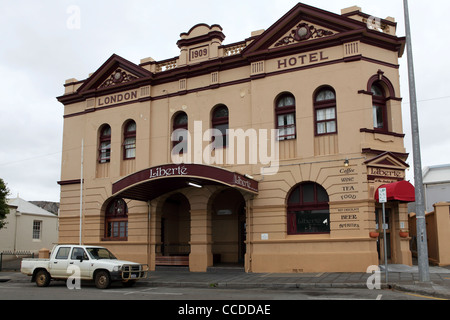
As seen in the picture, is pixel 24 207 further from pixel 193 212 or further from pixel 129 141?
pixel 193 212

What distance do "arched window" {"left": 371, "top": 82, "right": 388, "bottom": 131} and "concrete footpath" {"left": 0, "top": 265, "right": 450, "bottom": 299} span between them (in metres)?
5.93

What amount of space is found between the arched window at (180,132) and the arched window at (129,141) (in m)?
2.64

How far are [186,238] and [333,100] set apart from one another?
1105 centimetres

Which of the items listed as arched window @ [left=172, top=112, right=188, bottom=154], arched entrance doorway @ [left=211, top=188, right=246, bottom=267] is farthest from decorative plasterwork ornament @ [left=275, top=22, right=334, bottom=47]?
arched entrance doorway @ [left=211, top=188, right=246, bottom=267]

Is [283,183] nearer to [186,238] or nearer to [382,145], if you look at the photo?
[382,145]

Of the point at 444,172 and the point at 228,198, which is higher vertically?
the point at 444,172

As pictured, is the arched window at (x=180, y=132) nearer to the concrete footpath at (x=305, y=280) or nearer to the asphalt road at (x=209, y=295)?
the concrete footpath at (x=305, y=280)

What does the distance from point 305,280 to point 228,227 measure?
8.22 m

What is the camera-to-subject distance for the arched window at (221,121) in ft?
73.7

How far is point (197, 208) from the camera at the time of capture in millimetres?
22422

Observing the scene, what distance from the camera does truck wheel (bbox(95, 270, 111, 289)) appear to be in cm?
1625

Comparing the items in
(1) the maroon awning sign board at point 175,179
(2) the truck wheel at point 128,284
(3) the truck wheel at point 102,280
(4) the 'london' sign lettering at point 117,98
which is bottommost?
(2) the truck wheel at point 128,284

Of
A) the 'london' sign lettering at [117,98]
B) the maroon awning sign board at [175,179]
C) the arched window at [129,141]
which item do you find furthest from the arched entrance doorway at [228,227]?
the 'london' sign lettering at [117,98]
